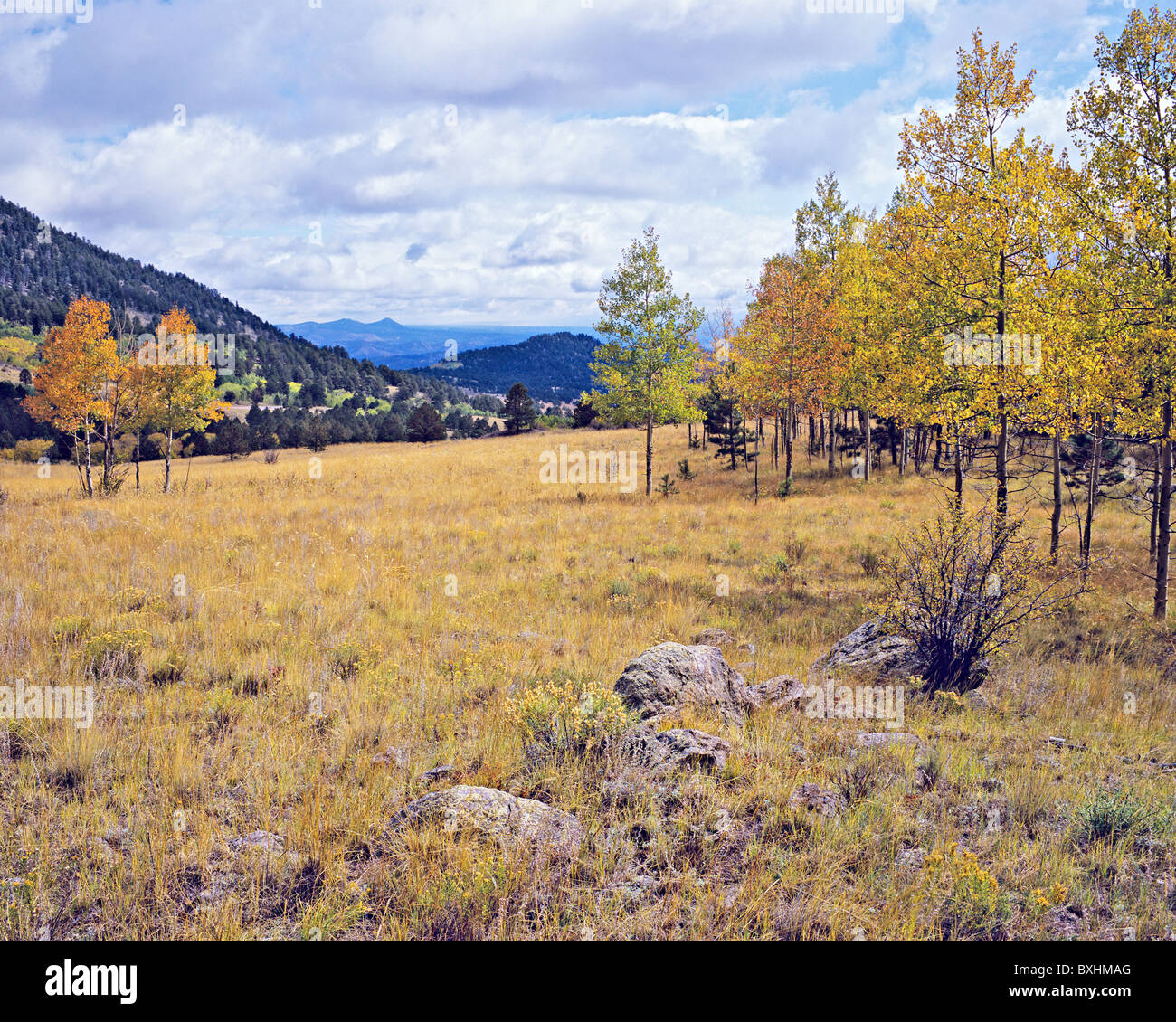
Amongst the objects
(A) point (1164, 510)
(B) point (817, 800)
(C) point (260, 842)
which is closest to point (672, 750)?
(B) point (817, 800)

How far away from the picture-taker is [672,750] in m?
4.94

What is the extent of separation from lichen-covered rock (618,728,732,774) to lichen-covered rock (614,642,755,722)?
525mm

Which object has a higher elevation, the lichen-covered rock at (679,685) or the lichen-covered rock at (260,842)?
the lichen-covered rock at (679,685)

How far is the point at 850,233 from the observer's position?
32.9m

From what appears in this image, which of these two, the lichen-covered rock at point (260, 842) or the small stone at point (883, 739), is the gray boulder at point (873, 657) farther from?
the lichen-covered rock at point (260, 842)

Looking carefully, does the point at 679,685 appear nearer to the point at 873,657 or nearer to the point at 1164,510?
the point at 873,657

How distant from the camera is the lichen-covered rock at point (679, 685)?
5906 mm

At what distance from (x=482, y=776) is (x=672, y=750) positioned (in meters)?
1.56

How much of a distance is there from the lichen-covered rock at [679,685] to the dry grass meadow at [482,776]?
0.38 meters

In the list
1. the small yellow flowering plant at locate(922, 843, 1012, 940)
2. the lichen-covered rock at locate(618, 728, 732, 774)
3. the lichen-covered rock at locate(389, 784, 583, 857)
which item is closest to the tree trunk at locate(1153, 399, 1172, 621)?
the small yellow flowering plant at locate(922, 843, 1012, 940)

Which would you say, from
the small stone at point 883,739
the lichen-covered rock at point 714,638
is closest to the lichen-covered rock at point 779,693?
the small stone at point 883,739

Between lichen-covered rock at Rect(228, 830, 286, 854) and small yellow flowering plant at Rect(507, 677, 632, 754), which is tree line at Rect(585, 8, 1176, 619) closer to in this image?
small yellow flowering plant at Rect(507, 677, 632, 754)
